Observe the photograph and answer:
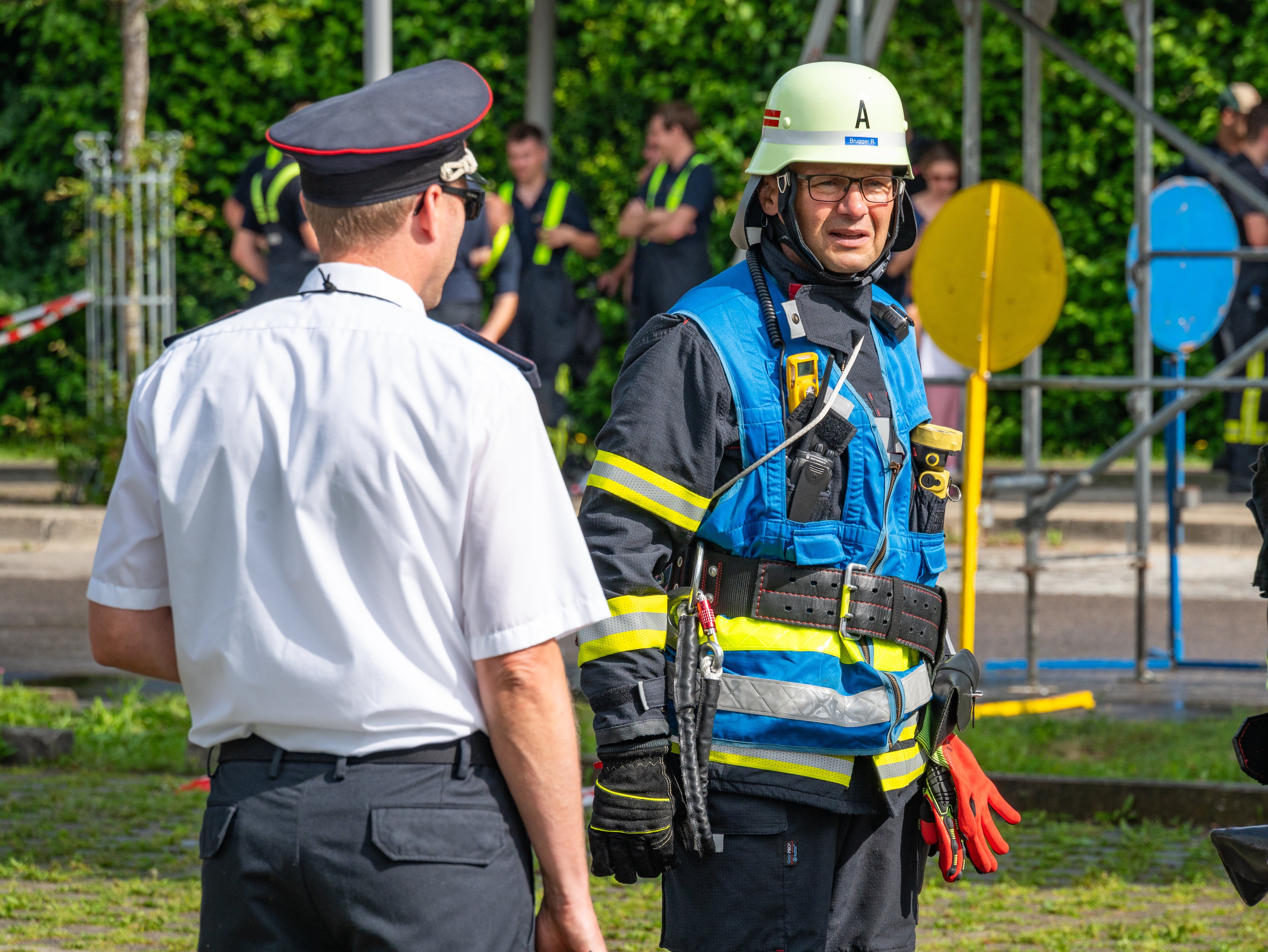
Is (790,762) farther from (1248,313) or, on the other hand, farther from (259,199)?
(1248,313)

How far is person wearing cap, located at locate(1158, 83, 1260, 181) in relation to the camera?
955cm

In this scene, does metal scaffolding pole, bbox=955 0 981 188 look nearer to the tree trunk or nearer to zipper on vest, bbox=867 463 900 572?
zipper on vest, bbox=867 463 900 572

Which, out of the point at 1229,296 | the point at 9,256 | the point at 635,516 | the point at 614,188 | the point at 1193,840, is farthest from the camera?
the point at 9,256

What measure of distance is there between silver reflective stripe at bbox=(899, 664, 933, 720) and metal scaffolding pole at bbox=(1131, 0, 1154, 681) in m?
3.79

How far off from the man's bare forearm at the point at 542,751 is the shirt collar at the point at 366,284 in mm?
461

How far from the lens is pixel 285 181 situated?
28.7 feet

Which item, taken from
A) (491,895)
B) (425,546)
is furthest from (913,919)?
(425,546)

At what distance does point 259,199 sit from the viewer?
8844mm

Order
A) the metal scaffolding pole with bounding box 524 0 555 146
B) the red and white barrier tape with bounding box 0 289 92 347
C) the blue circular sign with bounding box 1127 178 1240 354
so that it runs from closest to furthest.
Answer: the blue circular sign with bounding box 1127 178 1240 354
the metal scaffolding pole with bounding box 524 0 555 146
the red and white barrier tape with bounding box 0 289 92 347

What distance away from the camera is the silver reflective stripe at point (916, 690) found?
269cm

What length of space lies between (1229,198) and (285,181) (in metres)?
4.99

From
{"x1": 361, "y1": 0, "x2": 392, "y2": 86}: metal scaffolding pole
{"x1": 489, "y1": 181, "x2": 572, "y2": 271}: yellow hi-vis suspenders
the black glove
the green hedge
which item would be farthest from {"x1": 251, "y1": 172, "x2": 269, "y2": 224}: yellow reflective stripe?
the black glove

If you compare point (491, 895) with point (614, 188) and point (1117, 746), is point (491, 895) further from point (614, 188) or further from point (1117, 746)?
point (614, 188)

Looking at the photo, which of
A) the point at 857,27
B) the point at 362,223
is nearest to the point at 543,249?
the point at 857,27
